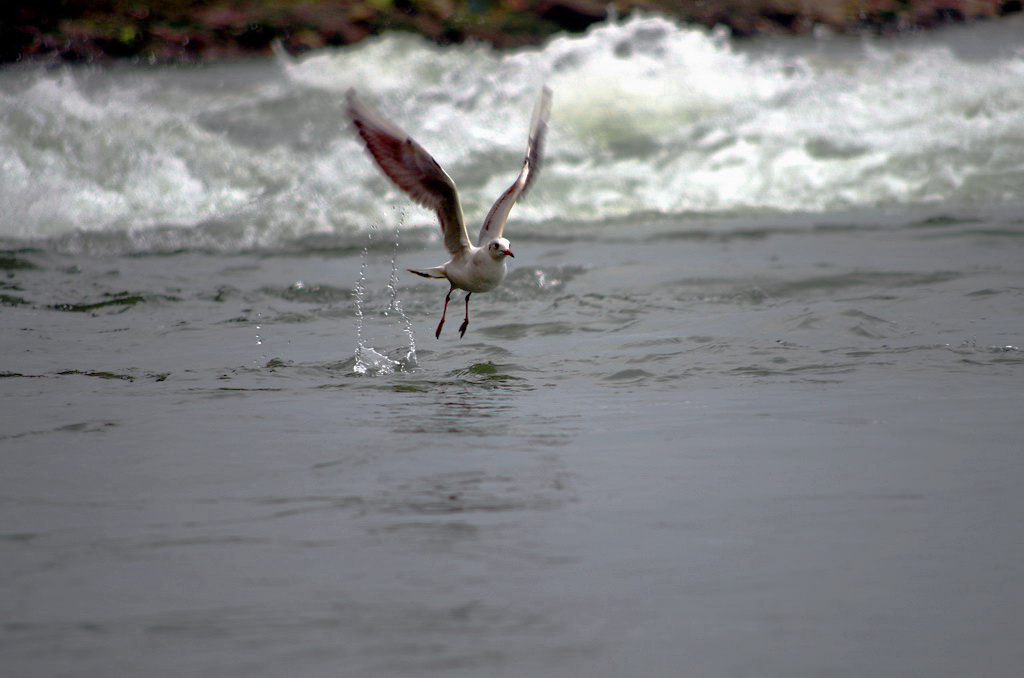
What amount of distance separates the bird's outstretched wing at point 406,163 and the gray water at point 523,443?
0.85 metres

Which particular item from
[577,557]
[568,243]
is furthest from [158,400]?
[568,243]

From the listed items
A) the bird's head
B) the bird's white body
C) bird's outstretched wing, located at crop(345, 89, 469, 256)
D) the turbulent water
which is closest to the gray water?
the turbulent water

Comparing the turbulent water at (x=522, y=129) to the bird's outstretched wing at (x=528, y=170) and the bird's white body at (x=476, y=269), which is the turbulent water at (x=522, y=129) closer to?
the bird's white body at (x=476, y=269)

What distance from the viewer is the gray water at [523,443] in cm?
309

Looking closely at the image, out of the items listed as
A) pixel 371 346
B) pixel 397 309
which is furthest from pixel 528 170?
pixel 397 309

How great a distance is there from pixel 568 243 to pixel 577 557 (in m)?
8.06

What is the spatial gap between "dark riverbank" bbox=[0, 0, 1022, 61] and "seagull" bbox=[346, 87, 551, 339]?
38.3ft

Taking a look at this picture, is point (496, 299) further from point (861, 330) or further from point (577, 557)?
point (577, 557)

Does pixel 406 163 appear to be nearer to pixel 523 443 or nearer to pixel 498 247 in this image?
pixel 498 247

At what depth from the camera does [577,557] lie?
3582mm

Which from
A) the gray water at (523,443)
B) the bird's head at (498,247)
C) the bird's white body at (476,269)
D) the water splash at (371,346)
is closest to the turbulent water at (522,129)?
the gray water at (523,443)

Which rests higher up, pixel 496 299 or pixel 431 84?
pixel 431 84

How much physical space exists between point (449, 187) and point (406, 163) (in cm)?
26

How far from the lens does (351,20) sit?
18844 mm
